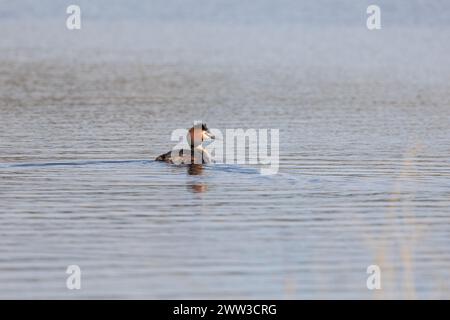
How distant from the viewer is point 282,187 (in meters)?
16.1

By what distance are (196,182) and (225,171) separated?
1.15 meters

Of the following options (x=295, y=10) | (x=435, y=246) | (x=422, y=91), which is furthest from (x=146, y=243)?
(x=295, y=10)

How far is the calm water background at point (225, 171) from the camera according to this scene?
11.6m

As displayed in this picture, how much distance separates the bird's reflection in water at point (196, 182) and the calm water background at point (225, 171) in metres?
0.08

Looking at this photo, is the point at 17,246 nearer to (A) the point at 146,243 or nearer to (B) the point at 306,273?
(A) the point at 146,243

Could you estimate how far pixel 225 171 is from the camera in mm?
17688

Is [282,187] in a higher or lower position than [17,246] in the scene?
higher

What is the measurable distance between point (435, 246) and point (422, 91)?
15580 millimetres
